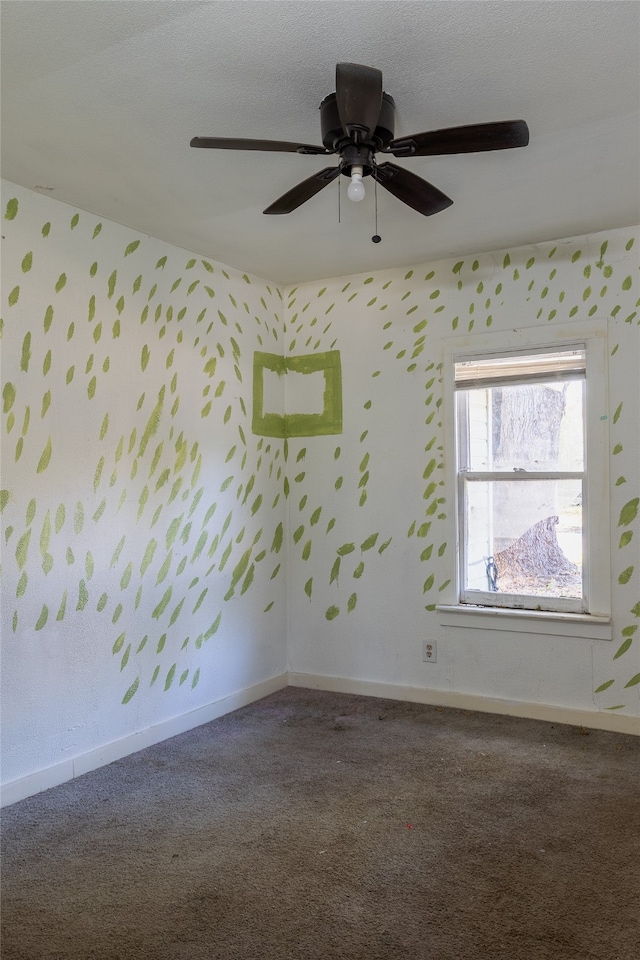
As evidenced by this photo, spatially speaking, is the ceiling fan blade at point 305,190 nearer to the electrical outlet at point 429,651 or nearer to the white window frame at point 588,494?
the white window frame at point 588,494

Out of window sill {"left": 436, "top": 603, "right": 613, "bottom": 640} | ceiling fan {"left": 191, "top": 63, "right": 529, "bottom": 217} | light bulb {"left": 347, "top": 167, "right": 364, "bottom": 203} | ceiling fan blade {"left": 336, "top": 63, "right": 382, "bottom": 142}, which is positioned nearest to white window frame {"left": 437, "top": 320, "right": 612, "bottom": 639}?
window sill {"left": 436, "top": 603, "right": 613, "bottom": 640}

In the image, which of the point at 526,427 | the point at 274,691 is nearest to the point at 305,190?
the point at 526,427

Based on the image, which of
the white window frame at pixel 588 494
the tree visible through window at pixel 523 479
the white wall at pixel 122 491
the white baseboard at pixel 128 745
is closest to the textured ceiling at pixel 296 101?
the white wall at pixel 122 491

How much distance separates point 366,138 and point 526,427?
2254 mm

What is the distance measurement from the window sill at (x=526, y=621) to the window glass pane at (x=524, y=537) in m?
0.14

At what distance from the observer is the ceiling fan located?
6.82 feet

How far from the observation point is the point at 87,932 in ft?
7.13

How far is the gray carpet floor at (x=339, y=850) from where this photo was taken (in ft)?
6.98

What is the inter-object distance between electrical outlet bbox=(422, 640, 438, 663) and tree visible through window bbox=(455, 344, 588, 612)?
1.11 feet

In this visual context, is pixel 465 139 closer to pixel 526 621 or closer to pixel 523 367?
pixel 523 367

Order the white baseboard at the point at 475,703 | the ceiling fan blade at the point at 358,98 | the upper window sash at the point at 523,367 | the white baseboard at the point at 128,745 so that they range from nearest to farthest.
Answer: the ceiling fan blade at the point at 358,98
the white baseboard at the point at 128,745
the white baseboard at the point at 475,703
the upper window sash at the point at 523,367

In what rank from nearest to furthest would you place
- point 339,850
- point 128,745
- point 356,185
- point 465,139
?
1. point 465,139
2. point 356,185
3. point 339,850
4. point 128,745

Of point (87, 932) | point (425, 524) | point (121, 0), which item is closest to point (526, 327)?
point (425, 524)

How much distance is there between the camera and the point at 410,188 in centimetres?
269
